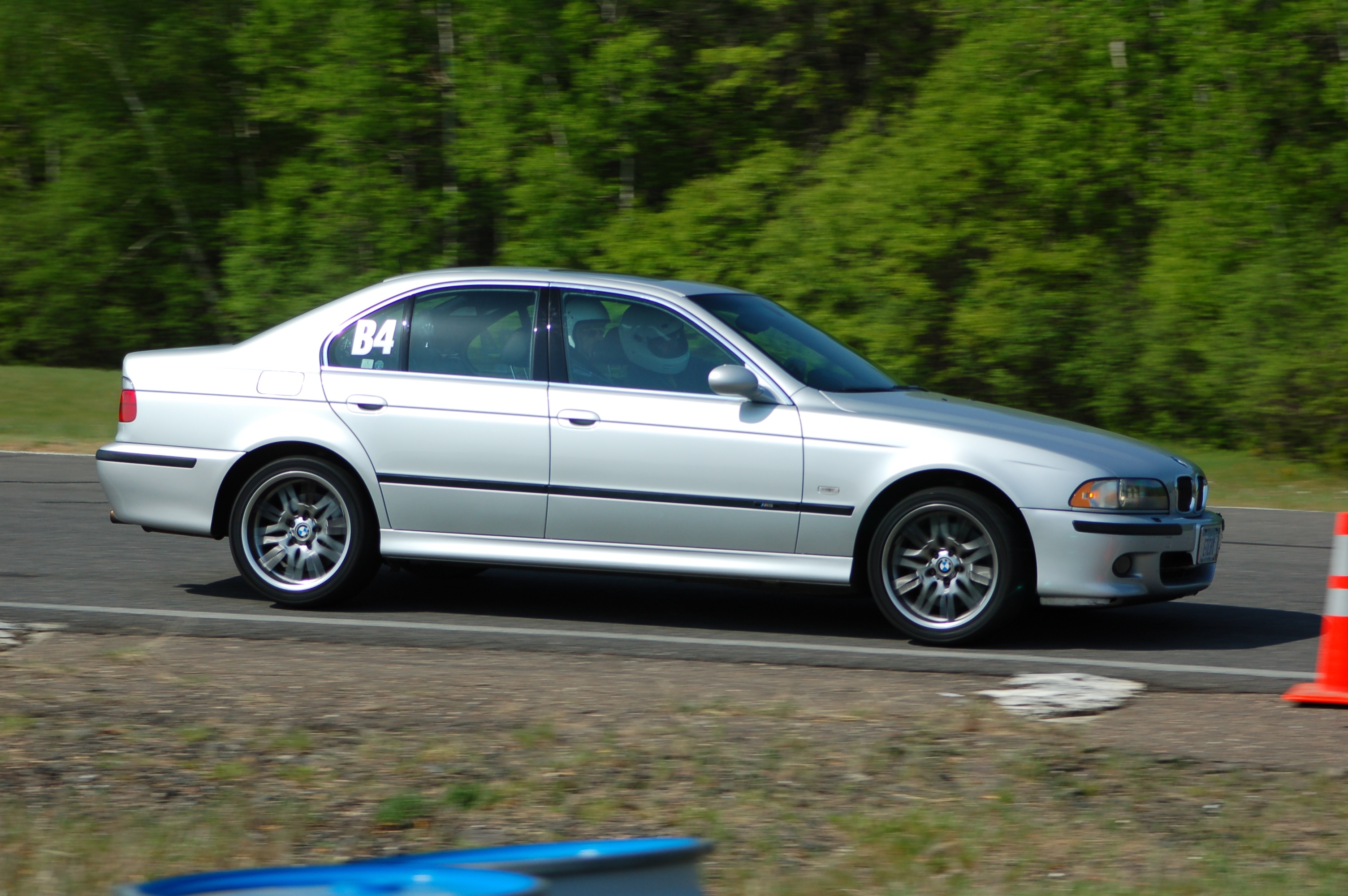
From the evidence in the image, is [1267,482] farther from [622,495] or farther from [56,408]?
[56,408]

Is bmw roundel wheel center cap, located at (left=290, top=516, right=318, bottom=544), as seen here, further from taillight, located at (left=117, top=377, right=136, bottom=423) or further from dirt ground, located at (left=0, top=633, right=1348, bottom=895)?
dirt ground, located at (left=0, top=633, right=1348, bottom=895)

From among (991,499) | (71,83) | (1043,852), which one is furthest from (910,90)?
(1043,852)

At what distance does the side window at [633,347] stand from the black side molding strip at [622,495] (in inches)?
20.0

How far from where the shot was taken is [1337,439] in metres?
15.5

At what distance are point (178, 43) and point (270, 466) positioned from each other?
19680 mm

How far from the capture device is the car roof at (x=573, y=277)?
295 inches

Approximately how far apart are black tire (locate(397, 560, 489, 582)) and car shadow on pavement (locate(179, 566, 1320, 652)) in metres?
0.02

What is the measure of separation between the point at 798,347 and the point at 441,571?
8.17 feet

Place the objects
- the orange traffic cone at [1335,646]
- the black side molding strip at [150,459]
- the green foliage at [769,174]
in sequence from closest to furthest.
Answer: the orange traffic cone at [1335,646] → the black side molding strip at [150,459] → the green foliage at [769,174]

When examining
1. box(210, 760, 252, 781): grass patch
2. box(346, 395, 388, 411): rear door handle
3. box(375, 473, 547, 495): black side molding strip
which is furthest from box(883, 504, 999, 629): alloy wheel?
box(210, 760, 252, 781): grass patch

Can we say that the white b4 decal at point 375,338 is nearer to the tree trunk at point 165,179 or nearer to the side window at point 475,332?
the side window at point 475,332

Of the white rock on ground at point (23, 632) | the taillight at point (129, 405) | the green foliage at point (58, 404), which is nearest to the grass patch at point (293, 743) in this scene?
the white rock on ground at point (23, 632)

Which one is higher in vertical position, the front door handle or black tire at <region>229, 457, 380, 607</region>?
the front door handle

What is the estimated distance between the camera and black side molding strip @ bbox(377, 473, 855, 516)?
6.91 m
